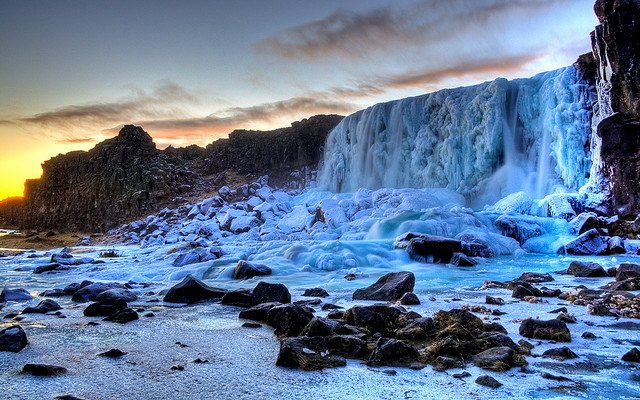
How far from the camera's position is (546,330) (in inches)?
161

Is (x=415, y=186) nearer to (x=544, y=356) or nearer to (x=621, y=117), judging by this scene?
(x=621, y=117)

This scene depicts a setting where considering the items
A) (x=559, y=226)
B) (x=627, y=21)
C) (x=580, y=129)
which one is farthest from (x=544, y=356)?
(x=580, y=129)

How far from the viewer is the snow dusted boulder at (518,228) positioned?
16.3 meters

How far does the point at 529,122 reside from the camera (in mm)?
25141

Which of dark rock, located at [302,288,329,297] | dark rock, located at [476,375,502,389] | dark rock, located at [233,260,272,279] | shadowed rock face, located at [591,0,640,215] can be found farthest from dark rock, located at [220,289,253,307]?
shadowed rock face, located at [591,0,640,215]

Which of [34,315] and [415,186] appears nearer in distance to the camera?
[34,315]

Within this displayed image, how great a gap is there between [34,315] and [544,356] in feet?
20.1

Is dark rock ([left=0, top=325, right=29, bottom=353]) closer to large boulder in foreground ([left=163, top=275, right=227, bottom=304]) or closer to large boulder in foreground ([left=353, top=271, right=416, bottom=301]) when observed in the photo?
large boulder in foreground ([left=163, top=275, right=227, bottom=304])

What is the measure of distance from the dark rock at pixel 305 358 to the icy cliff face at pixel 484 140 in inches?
824

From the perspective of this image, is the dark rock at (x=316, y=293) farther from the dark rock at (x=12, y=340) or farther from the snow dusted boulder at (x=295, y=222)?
the snow dusted boulder at (x=295, y=222)

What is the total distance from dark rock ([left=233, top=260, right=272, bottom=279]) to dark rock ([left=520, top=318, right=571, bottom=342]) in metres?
7.70

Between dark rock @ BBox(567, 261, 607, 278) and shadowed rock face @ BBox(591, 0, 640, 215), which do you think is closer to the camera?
dark rock @ BBox(567, 261, 607, 278)

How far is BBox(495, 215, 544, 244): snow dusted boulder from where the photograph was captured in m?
16.3

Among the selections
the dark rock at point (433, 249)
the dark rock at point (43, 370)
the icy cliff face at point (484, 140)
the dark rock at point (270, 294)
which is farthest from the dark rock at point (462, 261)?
the icy cliff face at point (484, 140)
